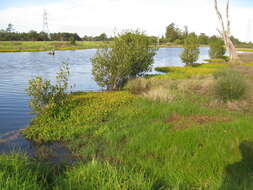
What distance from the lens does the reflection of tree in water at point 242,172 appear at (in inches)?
199

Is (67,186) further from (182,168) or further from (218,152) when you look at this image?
(218,152)

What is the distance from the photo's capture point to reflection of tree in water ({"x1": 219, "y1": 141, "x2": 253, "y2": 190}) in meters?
5.06

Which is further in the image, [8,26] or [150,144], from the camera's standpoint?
[8,26]

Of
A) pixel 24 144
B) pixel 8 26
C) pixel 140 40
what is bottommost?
pixel 24 144

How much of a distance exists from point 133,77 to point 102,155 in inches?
494

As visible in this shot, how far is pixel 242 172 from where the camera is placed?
18.9 ft

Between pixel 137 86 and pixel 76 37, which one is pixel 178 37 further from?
pixel 137 86

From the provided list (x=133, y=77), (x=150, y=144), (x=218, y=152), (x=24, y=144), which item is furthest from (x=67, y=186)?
(x=133, y=77)

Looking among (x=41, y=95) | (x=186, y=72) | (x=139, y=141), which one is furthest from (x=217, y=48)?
(x=139, y=141)

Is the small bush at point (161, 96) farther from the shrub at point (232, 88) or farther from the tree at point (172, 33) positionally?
the tree at point (172, 33)

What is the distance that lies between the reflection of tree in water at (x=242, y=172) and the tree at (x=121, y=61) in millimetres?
11346

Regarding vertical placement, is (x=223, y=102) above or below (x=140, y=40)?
below

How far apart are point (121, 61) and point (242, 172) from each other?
12.6 meters

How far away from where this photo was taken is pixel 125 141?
850 centimetres
